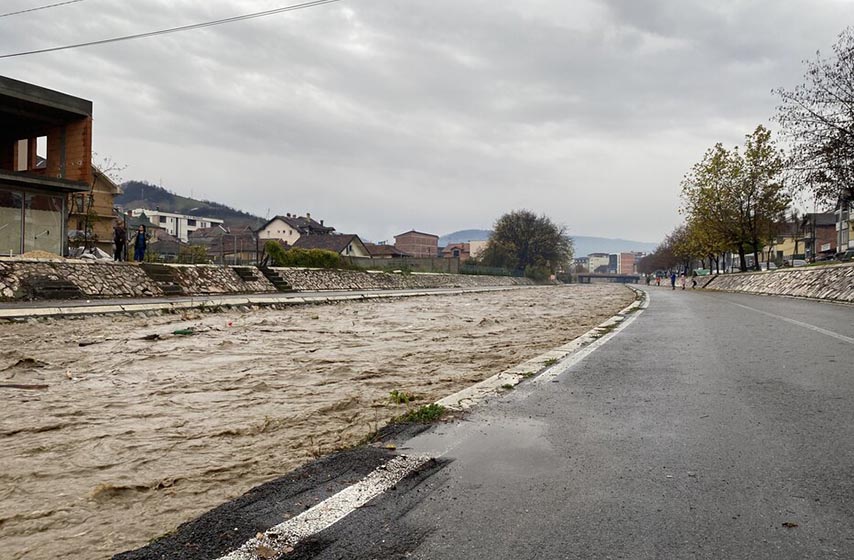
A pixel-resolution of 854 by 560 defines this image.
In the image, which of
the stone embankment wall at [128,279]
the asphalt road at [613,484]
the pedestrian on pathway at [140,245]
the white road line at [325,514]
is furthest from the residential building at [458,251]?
the white road line at [325,514]

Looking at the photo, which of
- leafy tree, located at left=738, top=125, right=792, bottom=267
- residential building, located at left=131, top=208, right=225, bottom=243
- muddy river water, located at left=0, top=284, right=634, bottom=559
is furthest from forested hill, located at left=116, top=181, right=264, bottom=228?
muddy river water, located at left=0, top=284, right=634, bottom=559

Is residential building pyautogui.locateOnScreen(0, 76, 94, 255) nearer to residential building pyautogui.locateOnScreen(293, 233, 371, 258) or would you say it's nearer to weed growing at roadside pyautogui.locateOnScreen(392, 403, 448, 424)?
weed growing at roadside pyautogui.locateOnScreen(392, 403, 448, 424)

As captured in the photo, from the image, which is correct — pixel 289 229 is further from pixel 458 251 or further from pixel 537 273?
pixel 458 251

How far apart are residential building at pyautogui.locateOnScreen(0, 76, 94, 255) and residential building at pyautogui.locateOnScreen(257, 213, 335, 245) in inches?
3178

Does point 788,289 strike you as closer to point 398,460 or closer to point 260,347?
point 260,347

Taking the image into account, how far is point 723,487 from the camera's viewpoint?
10.4ft

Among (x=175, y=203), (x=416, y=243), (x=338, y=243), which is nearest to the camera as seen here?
(x=338, y=243)

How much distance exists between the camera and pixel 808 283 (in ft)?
88.2

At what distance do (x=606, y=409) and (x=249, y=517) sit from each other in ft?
10.7

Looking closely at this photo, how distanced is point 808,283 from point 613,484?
94.2 feet

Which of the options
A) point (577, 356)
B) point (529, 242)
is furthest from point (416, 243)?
point (577, 356)

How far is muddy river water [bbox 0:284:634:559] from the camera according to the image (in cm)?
293

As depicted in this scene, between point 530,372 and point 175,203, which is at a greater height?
point 175,203

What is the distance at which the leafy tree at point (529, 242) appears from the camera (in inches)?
3718
